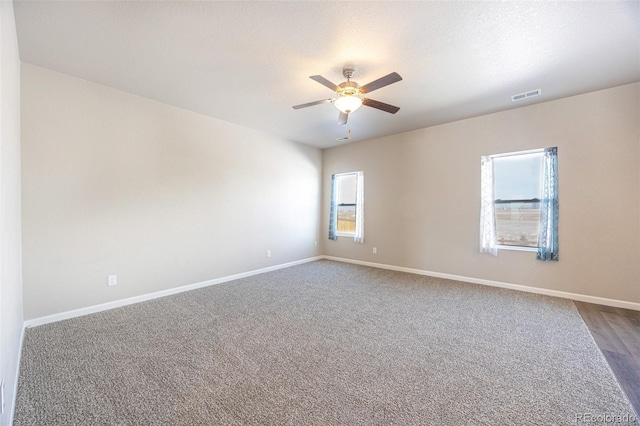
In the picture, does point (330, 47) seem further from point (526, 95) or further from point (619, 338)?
point (619, 338)

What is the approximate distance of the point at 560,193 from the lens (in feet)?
12.3

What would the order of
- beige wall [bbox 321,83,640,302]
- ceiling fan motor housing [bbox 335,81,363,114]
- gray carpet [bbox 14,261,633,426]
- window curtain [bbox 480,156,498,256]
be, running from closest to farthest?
gray carpet [bbox 14,261,633,426], ceiling fan motor housing [bbox 335,81,363,114], beige wall [bbox 321,83,640,302], window curtain [bbox 480,156,498,256]

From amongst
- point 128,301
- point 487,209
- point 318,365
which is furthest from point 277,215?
point 487,209

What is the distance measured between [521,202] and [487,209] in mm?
467

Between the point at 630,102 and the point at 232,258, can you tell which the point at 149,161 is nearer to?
the point at 232,258

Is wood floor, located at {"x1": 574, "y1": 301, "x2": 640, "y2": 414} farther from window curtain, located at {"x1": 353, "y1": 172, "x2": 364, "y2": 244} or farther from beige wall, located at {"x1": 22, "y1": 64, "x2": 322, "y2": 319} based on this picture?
beige wall, located at {"x1": 22, "y1": 64, "x2": 322, "y2": 319}

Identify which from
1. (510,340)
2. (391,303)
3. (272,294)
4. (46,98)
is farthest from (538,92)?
(46,98)

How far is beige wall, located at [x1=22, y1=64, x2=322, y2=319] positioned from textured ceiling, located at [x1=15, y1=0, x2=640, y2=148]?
1.30 feet

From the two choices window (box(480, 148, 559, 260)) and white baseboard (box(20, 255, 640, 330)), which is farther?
window (box(480, 148, 559, 260))

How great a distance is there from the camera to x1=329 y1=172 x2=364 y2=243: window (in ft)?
20.3

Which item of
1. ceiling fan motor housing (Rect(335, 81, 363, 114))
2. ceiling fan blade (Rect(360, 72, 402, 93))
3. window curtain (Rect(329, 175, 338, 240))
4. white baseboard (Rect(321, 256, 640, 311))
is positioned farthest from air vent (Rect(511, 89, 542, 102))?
window curtain (Rect(329, 175, 338, 240))

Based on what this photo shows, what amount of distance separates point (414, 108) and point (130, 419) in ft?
14.8

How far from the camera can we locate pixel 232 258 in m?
4.68

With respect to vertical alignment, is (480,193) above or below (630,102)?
below
